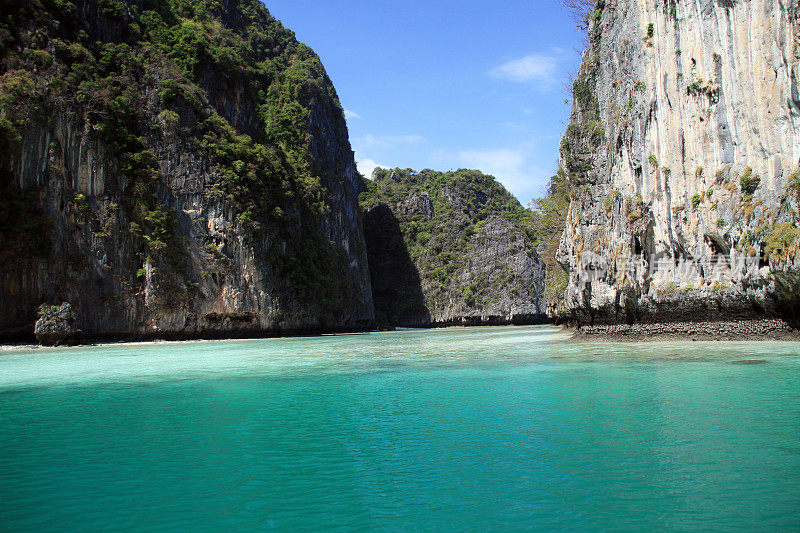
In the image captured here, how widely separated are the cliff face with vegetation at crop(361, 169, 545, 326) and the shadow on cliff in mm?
140

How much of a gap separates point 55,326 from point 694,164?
1162 inches

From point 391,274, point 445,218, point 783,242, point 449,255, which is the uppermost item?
point 445,218

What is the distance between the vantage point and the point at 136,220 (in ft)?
110

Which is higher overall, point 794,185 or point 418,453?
point 794,185

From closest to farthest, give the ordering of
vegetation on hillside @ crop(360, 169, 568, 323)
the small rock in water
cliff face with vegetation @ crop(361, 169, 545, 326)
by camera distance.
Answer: the small rock in water
cliff face with vegetation @ crop(361, 169, 545, 326)
vegetation on hillside @ crop(360, 169, 568, 323)

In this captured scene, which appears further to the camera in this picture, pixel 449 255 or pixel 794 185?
pixel 449 255

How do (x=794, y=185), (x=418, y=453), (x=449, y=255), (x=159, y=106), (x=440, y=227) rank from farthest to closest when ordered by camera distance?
(x=440, y=227)
(x=449, y=255)
(x=159, y=106)
(x=794, y=185)
(x=418, y=453)

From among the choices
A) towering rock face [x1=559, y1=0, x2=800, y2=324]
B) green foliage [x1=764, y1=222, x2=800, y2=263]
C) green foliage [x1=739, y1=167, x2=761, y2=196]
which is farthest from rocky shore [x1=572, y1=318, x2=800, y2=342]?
green foliage [x1=739, y1=167, x2=761, y2=196]

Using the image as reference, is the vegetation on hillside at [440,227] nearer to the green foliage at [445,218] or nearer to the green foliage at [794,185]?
the green foliage at [445,218]

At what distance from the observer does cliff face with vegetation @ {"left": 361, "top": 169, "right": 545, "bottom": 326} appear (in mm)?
72812

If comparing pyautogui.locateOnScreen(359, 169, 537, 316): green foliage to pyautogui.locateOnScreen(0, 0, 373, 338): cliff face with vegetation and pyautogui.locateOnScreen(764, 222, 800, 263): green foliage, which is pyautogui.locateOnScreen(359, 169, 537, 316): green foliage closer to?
pyautogui.locateOnScreen(0, 0, 373, 338): cliff face with vegetation

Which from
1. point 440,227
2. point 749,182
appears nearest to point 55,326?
point 749,182

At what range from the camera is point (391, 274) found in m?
79.5

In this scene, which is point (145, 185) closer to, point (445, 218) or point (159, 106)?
point (159, 106)
